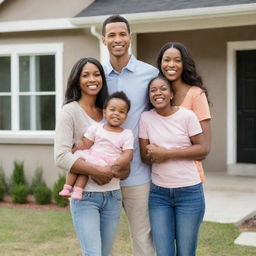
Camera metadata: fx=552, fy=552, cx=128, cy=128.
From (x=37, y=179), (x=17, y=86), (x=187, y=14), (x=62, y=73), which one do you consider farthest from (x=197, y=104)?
(x=17, y=86)

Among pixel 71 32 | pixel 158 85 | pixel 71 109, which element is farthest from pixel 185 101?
pixel 71 32

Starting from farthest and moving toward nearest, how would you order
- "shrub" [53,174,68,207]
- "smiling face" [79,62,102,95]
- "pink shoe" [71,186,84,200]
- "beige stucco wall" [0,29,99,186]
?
"beige stucco wall" [0,29,99,186] → "shrub" [53,174,68,207] → "smiling face" [79,62,102,95] → "pink shoe" [71,186,84,200]

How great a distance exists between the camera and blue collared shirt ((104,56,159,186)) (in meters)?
3.71

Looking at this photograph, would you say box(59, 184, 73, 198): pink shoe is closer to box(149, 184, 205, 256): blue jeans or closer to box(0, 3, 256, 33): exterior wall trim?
box(149, 184, 205, 256): blue jeans

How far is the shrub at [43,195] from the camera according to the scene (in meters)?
9.10

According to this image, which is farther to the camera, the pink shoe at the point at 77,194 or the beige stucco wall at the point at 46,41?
the beige stucco wall at the point at 46,41

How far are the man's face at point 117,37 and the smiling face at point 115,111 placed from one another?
1.34 feet

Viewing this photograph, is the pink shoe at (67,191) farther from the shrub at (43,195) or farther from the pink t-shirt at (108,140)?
the shrub at (43,195)

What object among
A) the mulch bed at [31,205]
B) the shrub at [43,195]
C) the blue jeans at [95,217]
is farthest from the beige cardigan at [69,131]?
the shrub at [43,195]

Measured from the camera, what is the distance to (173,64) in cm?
359

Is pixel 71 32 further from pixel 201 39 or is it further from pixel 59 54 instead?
pixel 201 39

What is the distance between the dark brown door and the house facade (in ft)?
0.06

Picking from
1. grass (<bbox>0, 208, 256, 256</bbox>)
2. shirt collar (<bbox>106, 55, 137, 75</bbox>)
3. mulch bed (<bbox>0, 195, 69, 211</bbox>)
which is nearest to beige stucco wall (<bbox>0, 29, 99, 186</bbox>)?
mulch bed (<bbox>0, 195, 69, 211</bbox>)

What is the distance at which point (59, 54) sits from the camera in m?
9.70
